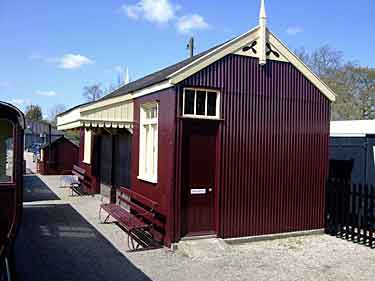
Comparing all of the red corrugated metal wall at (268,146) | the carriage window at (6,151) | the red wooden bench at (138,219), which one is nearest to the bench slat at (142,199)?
the red wooden bench at (138,219)

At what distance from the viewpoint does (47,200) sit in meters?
15.4

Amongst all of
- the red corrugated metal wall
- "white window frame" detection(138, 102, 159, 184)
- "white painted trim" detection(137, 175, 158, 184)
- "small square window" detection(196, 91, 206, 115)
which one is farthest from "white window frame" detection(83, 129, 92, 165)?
the red corrugated metal wall

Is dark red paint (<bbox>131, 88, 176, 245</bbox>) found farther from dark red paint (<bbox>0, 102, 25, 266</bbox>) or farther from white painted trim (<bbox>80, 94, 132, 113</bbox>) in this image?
dark red paint (<bbox>0, 102, 25, 266</bbox>)

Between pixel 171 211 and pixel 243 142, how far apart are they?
240 centimetres

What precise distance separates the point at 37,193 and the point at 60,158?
8.95m

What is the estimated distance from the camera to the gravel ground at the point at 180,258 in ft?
23.2

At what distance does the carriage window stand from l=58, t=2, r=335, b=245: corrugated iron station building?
335cm

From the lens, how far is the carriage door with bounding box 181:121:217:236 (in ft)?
29.4

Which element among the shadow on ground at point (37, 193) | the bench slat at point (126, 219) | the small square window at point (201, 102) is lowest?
the shadow on ground at point (37, 193)

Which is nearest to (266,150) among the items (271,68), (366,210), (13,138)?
(271,68)

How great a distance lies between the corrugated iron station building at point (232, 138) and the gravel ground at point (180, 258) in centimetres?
68

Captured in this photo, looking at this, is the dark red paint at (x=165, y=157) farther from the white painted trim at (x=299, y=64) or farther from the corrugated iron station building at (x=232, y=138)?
the white painted trim at (x=299, y=64)

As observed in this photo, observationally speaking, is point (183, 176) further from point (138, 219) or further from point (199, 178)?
point (138, 219)

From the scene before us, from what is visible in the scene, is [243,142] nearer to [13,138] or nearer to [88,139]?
[13,138]
